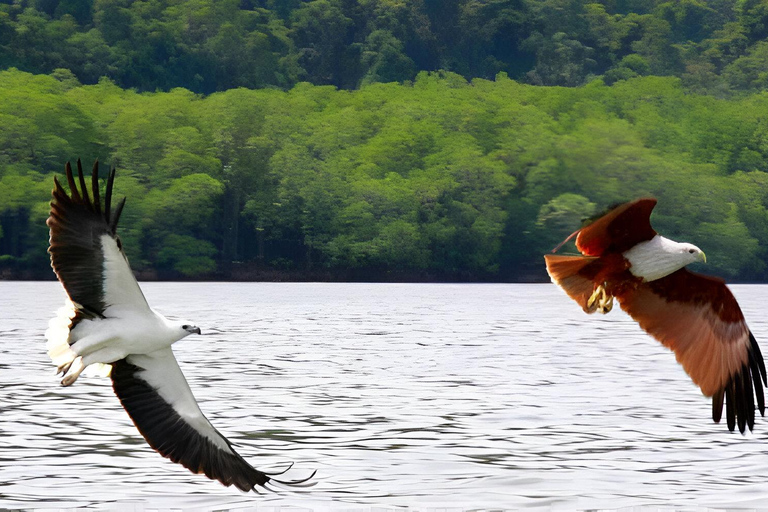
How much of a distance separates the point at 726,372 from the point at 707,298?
610 mm

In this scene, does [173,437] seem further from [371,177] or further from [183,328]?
[371,177]

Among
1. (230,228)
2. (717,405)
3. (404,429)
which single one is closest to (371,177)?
(230,228)

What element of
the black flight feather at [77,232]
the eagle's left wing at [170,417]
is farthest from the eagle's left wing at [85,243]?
the eagle's left wing at [170,417]

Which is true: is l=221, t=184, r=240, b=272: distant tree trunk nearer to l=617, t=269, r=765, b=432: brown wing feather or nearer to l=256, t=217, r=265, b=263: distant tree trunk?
l=256, t=217, r=265, b=263: distant tree trunk

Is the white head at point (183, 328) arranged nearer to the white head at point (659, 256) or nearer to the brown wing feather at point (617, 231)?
the brown wing feather at point (617, 231)

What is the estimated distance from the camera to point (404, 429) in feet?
49.9

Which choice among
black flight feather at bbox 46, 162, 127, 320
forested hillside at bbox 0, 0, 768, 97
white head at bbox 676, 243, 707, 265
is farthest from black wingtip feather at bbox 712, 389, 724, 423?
forested hillside at bbox 0, 0, 768, 97

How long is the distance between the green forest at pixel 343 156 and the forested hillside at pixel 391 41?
0.34 m

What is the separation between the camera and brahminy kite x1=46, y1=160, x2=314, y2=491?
347 inches

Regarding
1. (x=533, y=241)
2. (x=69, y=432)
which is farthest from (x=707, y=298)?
(x=533, y=241)

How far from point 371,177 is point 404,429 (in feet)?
216

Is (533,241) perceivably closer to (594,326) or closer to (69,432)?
(594,326)

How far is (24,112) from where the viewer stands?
238ft

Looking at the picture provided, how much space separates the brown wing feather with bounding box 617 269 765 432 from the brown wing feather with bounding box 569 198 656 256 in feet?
2.45
